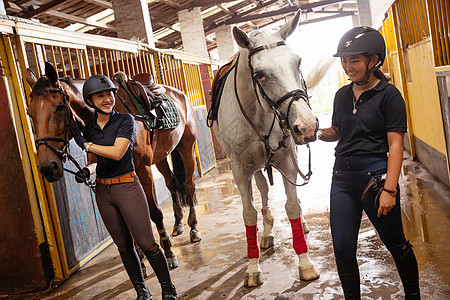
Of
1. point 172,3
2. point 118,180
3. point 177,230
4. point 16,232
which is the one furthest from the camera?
point 172,3

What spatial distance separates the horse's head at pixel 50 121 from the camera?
2.41m

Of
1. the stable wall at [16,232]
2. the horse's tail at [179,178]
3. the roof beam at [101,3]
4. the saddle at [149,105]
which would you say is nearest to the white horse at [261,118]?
the saddle at [149,105]

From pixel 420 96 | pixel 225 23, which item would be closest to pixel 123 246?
pixel 420 96

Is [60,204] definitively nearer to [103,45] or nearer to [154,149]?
[154,149]

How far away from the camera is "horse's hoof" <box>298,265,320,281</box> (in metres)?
2.71

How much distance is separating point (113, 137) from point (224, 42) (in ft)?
51.5

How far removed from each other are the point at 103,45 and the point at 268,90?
121 inches

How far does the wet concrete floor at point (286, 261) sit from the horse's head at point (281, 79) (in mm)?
1115

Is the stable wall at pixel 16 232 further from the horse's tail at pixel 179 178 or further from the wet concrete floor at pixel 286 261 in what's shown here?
the horse's tail at pixel 179 178

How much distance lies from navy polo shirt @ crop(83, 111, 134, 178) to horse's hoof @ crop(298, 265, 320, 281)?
137 centimetres

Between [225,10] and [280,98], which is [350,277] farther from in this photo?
[225,10]

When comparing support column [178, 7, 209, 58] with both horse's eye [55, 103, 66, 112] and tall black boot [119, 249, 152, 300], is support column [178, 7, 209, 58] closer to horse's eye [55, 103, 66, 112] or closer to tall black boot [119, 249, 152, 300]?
horse's eye [55, 103, 66, 112]

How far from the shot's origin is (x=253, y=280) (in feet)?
9.16

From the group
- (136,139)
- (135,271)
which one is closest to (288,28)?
(136,139)
